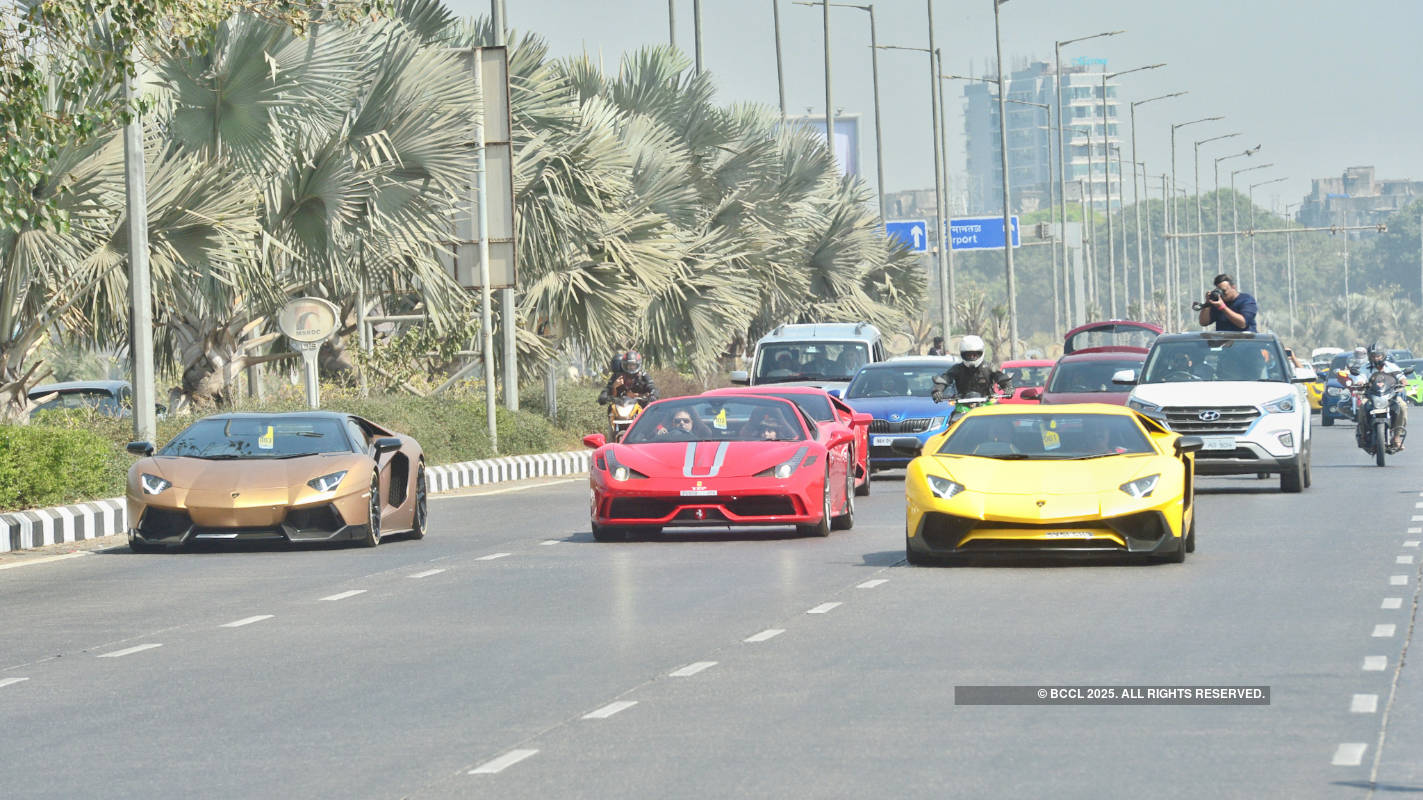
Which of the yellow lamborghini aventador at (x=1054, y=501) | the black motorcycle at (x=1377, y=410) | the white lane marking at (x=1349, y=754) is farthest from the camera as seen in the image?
the black motorcycle at (x=1377, y=410)

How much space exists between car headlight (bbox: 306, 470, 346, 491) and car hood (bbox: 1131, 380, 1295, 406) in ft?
31.2

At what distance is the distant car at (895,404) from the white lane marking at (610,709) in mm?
18778

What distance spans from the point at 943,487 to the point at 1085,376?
1378 centimetres

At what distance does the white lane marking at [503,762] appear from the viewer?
8586mm

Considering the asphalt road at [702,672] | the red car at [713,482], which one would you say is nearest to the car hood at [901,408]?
the red car at [713,482]

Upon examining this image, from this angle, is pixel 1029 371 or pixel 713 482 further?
pixel 1029 371

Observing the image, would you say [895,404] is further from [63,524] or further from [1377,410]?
[63,524]

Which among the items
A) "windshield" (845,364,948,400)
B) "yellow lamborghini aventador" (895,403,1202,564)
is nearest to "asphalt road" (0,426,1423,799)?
"yellow lamborghini aventador" (895,403,1202,564)

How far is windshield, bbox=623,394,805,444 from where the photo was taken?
21.0 metres

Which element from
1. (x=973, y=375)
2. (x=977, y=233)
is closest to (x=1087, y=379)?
(x=973, y=375)

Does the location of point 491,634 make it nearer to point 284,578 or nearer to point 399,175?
point 284,578

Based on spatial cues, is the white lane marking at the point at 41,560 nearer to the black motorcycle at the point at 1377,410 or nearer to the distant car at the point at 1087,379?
the distant car at the point at 1087,379

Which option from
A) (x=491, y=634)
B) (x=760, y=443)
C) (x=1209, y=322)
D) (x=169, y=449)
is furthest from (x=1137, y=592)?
(x=1209, y=322)

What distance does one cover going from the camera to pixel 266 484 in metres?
19.7
